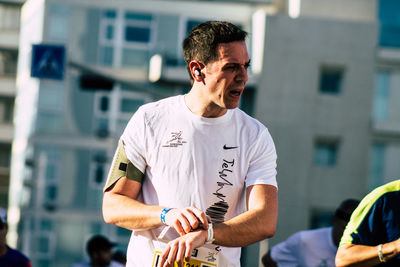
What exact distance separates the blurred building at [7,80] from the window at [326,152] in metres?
23.7

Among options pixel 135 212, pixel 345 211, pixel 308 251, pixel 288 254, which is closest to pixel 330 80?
pixel 288 254

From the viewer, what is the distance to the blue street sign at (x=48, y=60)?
1548 cm

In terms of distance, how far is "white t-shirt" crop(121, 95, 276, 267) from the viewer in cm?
405

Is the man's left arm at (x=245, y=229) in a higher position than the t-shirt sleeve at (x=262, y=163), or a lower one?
lower

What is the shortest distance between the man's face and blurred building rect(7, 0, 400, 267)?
33499mm

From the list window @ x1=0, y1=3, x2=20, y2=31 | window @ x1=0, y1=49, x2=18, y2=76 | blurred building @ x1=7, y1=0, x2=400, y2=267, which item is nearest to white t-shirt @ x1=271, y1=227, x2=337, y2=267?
blurred building @ x1=7, y1=0, x2=400, y2=267

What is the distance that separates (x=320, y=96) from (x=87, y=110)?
34.4 feet

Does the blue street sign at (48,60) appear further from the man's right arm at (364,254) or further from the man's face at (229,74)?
the man's face at (229,74)

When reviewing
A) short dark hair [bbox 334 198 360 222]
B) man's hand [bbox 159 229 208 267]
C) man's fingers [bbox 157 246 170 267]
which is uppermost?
man's hand [bbox 159 229 208 267]

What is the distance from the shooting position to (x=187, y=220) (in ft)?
12.3

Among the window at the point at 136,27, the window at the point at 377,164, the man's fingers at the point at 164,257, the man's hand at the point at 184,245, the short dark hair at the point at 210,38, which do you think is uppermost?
the window at the point at 136,27

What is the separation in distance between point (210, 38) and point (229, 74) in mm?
189

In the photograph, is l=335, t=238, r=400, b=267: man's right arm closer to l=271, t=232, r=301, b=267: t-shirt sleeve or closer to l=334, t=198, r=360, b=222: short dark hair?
l=334, t=198, r=360, b=222: short dark hair
